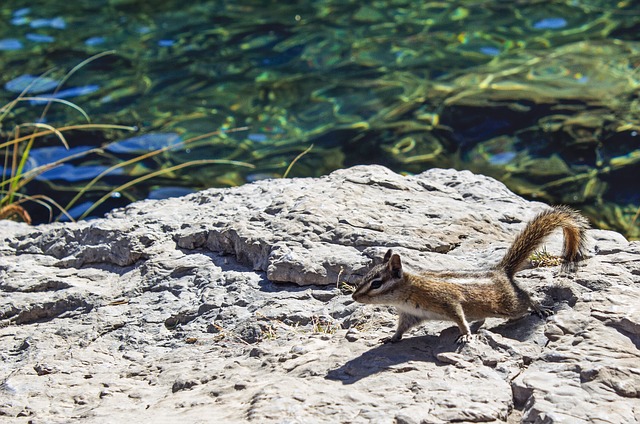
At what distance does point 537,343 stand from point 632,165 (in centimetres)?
492

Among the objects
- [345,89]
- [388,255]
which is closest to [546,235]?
[388,255]

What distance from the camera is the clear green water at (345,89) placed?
8523mm

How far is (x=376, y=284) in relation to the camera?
377cm

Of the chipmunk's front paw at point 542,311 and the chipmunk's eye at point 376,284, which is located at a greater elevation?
the chipmunk's eye at point 376,284

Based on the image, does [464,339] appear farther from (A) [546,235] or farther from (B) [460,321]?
(A) [546,235]

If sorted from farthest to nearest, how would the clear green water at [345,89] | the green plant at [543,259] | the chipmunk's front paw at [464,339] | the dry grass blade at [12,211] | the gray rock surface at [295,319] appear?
the clear green water at [345,89], the dry grass blade at [12,211], the green plant at [543,259], the chipmunk's front paw at [464,339], the gray rock surface at [295,319]

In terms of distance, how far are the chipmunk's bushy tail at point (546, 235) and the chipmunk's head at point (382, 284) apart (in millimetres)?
589

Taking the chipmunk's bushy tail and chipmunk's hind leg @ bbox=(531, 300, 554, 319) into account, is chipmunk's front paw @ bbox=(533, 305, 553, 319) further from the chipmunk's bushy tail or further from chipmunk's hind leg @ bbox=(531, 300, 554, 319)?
the chipmunk's bushy tail

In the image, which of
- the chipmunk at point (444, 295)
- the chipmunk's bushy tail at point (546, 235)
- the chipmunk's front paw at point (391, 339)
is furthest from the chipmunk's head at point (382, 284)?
the chipmunk's bushy tail at point (546, 235)

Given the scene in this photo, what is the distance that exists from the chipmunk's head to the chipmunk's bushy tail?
589mm

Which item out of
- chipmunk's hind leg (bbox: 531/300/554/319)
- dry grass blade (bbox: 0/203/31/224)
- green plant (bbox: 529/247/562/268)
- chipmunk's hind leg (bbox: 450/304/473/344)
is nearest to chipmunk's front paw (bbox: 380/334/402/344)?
chipmunk's hind leg (bbox: 450/304/473/344)

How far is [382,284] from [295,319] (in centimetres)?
58

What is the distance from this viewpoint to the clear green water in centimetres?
852

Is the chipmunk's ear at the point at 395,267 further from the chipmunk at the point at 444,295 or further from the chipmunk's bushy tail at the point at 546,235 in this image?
the chipmunk's bushy tail at the point at 546,235
